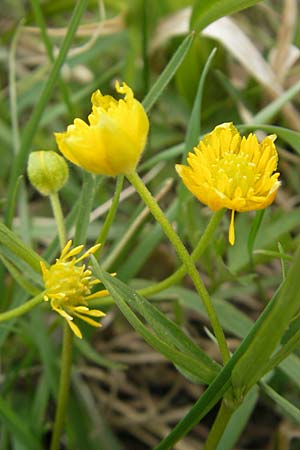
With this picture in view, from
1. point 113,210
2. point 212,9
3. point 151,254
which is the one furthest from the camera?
point 151,254

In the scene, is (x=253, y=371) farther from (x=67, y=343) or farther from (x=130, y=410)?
(x=130, y=410)

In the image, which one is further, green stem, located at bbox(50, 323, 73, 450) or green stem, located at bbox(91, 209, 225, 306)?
green stem, located at bbox(50, 323, 73, 450)

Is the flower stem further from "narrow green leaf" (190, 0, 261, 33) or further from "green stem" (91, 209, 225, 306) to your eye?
"narrow green leaf" (190, 0, 261, 33)

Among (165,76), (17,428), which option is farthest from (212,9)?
(17,428)

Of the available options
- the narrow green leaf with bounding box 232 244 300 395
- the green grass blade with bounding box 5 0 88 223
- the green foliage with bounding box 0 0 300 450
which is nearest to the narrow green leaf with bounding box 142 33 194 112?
the green foliage with bounding box 0 0 300 450

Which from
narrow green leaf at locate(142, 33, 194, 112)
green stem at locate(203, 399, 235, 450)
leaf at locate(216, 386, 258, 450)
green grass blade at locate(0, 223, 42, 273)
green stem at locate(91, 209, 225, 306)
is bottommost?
leaf at locate(216, 386, 258, 450)

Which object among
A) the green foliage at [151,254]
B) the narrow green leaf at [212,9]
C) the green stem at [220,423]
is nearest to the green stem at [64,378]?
the green foliage at [151,254]

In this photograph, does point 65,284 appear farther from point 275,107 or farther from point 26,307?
point 275,107
